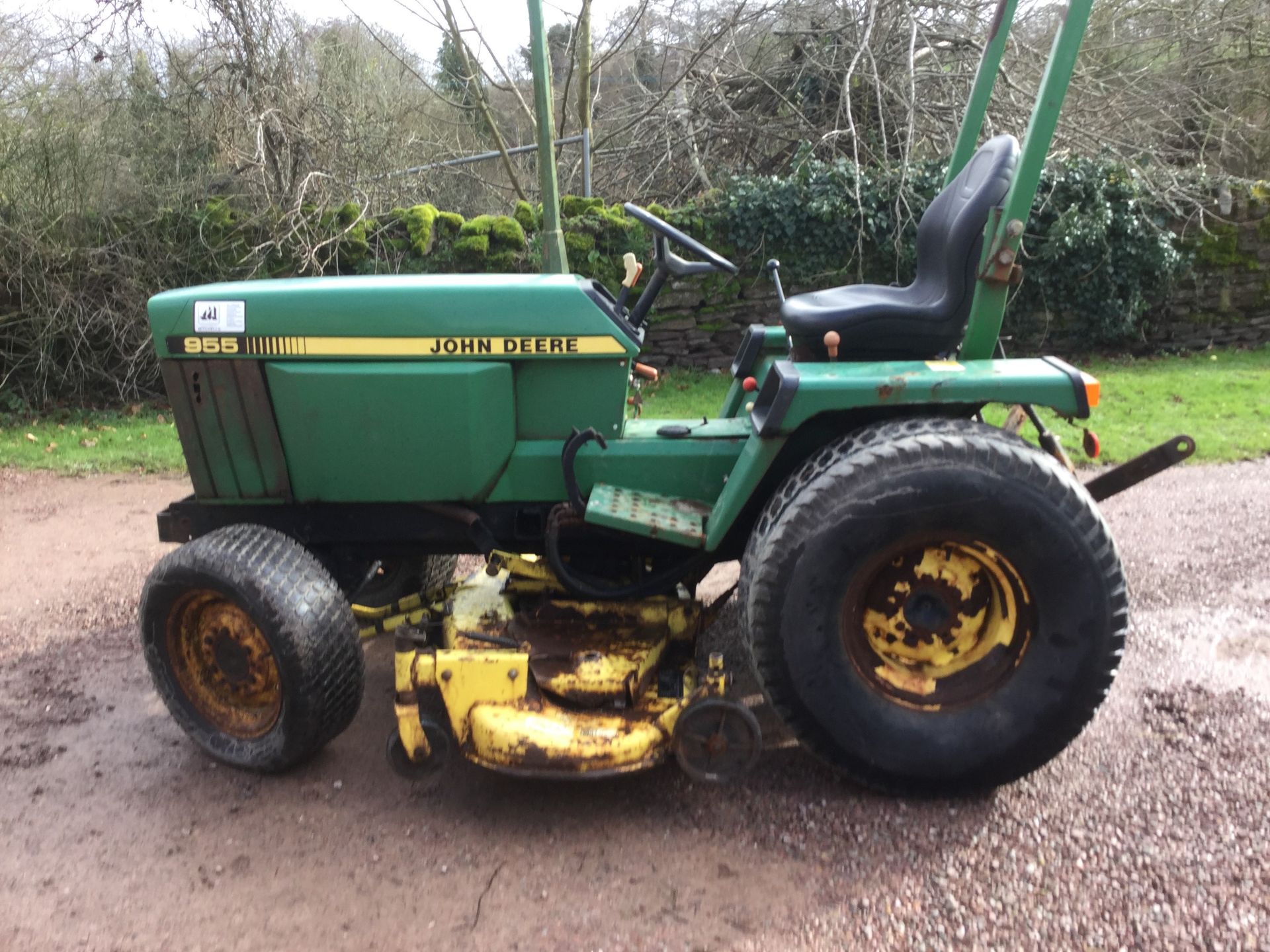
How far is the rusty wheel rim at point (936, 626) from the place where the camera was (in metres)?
2.46

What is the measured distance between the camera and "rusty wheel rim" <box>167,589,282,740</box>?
Answer: 2762 mm

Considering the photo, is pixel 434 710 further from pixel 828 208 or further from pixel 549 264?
pixel 828 208

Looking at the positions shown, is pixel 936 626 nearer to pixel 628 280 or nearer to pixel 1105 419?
pixel 628 280

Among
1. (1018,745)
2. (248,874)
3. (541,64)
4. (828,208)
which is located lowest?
(248,874)

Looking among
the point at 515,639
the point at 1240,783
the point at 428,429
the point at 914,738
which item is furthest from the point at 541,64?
the point at 1240,783

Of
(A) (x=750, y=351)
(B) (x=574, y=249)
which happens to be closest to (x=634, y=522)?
(A) (x=750, y=351)

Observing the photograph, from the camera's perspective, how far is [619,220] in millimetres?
8750

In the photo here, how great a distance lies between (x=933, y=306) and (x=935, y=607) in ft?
2.85

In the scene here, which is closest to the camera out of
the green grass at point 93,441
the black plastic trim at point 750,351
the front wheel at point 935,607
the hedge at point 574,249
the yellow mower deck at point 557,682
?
the front wheel at point 935,607

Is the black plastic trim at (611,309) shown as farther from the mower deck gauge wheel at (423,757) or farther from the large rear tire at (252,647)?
the mower deck gauge wheel at (423,757)

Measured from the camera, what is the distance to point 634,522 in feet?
8.77

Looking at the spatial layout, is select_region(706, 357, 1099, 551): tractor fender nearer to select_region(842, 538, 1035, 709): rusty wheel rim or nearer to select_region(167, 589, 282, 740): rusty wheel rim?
select_region(842, 538, 1035, 709): rusty wheel rim

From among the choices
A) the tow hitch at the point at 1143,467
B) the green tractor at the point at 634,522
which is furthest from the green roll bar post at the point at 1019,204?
the tow hitch at the point at 1143,467

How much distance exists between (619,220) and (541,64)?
11.8ft
